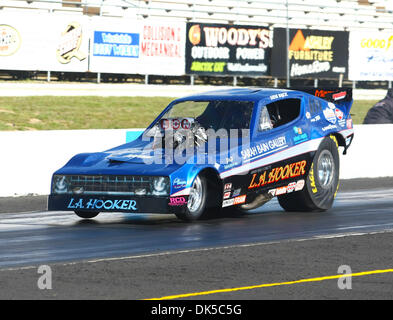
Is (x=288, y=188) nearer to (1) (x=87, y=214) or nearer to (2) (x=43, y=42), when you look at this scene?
(1) (x=87, y=214)

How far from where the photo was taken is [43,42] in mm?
30000

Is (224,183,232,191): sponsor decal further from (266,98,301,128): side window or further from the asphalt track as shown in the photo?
(266,98,301,128): side window

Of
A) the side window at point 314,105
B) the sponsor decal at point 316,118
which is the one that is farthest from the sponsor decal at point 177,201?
the side window at point 314,105

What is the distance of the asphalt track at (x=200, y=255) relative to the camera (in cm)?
758

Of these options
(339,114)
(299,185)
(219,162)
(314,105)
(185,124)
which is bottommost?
(299,185)

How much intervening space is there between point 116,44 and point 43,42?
2.77m

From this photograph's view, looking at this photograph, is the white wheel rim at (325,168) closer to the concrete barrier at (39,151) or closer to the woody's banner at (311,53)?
the concrete barrier at (39,151)

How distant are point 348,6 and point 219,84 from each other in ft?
38.5

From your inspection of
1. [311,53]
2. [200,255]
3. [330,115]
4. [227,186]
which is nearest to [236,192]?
[227,186]

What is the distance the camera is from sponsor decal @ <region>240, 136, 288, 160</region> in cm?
1185

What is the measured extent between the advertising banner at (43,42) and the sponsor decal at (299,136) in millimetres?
17813

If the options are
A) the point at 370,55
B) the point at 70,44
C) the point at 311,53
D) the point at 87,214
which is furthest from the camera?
the point at 370,55

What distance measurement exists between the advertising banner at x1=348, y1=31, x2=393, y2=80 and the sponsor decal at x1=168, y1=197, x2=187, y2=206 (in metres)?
29.6

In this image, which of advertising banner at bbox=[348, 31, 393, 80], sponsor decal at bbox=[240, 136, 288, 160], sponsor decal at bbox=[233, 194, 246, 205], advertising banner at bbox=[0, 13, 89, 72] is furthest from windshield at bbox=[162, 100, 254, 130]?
advertising banner at bbox=[348, 31, 393, 80]
